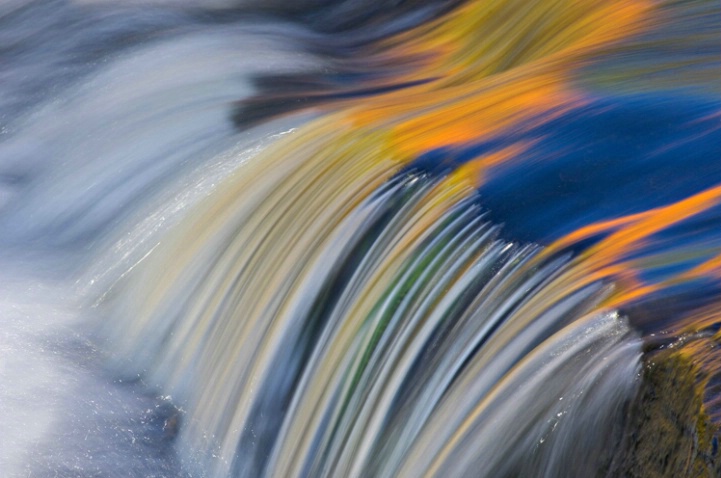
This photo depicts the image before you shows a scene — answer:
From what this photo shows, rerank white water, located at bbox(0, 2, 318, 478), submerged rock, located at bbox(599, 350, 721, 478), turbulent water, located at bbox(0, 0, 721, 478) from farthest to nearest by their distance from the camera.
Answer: white water, located at bbox(0, 2, 318, 478) < turbulent water, located at bbox(0, 0, 721, 478) < submerged rock, located at bbox(599, 350, 721, 478)

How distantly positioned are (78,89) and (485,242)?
2.59 metres

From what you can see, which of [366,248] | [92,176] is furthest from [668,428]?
[92,176]

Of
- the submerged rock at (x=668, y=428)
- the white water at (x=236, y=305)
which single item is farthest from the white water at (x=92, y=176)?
the submerged rock at (x=668, y=428)

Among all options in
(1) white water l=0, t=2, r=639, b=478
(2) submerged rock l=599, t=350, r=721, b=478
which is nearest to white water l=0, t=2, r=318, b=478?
(1) white water l=0, t=2, r=639, b=478

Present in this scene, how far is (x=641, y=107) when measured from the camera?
3.23m

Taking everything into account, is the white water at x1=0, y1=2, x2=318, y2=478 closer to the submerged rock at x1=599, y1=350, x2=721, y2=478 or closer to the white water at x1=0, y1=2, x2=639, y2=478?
the white water at x1=0, y1=2, x2=639, y2=478

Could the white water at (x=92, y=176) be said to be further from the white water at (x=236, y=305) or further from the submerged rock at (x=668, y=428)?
the submerged rock at (x=668, y=428)

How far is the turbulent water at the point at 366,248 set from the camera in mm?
2459

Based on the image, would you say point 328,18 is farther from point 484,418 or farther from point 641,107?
point 484,418

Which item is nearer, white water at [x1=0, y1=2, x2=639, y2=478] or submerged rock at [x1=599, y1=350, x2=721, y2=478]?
submerged rock at [x1=599, y1=350, x2=721, y2=478]

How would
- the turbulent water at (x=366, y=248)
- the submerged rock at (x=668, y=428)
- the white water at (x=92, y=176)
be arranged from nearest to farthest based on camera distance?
1. the submerged rock at (x=668, y=428)
2. the turbulent water at (x=366, y=248)
3. the white water at (x=92, y=176)

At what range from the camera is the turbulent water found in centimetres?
246

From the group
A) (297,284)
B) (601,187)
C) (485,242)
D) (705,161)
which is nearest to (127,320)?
(297,284)

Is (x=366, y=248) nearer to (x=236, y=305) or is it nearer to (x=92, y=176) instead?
(x=236, y=305)
